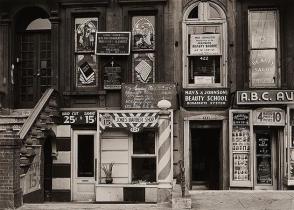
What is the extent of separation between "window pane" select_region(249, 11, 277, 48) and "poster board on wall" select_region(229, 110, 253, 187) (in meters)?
2.32

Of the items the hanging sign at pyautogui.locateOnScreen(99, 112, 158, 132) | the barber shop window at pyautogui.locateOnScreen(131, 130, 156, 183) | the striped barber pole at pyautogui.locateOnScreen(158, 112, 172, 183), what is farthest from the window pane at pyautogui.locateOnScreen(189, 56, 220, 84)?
the striped barber pole at pyautogui.locateOnScreen(158, 112, 172, 183)

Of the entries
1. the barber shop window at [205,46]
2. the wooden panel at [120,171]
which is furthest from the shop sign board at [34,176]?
the barber shop window at [205,46]

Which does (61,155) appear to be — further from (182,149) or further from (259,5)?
(259,5)

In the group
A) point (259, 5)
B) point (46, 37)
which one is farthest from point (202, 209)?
point (46, 37)

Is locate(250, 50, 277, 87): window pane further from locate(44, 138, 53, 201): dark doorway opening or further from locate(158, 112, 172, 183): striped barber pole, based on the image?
locate(44, 138, 53, 201): dark doorway opening

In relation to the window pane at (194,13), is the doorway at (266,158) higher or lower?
lower

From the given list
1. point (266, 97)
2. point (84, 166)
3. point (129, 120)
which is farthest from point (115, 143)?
point (266, 97)

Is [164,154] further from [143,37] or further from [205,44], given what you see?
[143,37]

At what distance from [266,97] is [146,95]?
3782mm

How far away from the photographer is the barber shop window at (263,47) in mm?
16328

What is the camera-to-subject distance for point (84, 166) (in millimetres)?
16938

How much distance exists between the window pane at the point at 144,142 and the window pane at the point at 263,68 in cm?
376

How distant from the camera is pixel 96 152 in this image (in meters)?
16.5

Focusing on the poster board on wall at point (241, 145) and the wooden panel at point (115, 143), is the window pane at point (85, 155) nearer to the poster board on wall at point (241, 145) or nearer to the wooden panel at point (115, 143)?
the wooden panel at point (115, 143)
